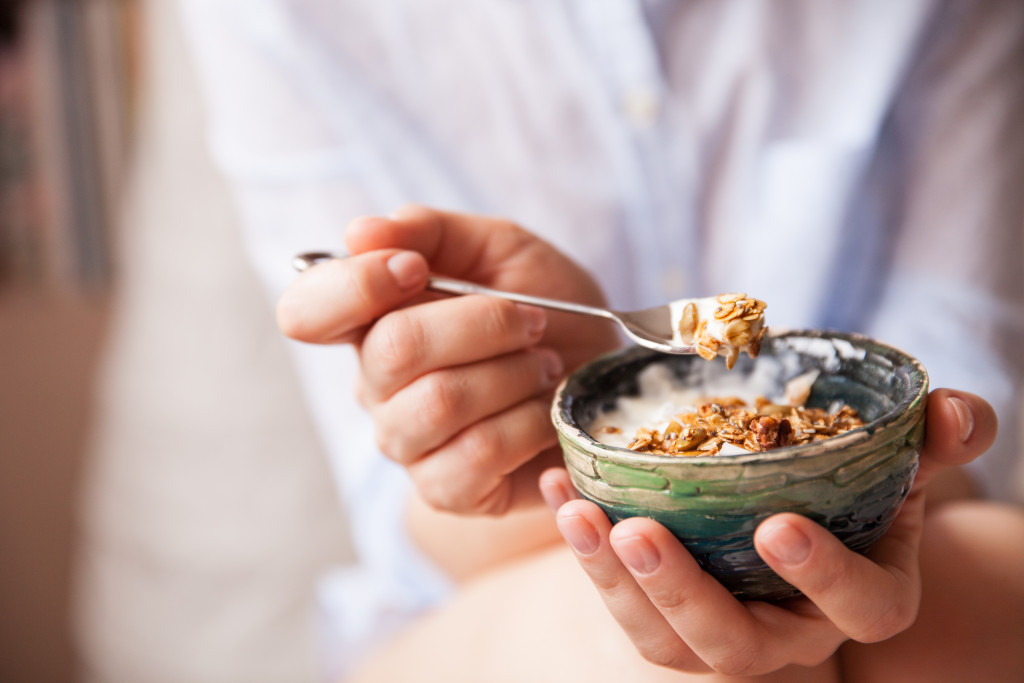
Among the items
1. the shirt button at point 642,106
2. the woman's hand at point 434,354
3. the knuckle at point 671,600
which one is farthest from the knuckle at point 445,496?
the shirt button at point 642,106

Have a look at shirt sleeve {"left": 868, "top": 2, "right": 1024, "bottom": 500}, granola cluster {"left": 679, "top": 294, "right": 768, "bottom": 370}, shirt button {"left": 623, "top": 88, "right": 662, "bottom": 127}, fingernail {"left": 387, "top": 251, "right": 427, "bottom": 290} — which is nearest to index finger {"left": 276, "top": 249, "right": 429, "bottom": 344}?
fingernail {"left": 387, "top": 251, "right": 427, "bottom": 290}

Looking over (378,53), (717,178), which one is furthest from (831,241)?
(378,53)

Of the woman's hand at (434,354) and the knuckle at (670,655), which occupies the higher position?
the woman's hand at (434,354)

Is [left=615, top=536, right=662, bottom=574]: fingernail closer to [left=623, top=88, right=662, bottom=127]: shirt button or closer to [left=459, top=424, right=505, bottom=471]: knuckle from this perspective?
[left=459, top=424, right=505, bottom=471]: knuckle

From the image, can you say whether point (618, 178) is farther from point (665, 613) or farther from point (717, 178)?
point (665, 613)

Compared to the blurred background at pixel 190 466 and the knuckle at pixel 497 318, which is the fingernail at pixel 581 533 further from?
the blurred background at pixel 190 466

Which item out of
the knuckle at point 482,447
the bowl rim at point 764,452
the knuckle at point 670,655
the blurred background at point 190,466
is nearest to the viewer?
the bowl rim at point 764,452

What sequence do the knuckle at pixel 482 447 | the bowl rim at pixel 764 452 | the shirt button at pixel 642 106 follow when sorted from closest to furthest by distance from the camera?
the bowl rim at pixel 764 452 < the knuckle at pixel 482 447 < the shirt button at pixel 642 106
